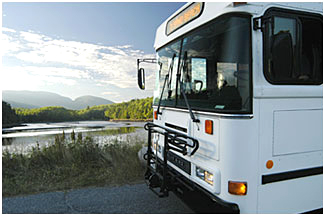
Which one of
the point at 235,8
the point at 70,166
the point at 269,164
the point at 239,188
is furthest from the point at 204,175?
the point at 70,166

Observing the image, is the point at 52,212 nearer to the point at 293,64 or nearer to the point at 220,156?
the point at 220,156

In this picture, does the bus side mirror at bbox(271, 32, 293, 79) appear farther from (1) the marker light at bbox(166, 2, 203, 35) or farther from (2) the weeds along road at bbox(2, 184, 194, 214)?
(2) the weeds along road at bbox(2, 184, 194, 214)

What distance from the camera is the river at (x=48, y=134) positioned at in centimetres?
574

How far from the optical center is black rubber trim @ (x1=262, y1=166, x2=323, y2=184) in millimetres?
2428

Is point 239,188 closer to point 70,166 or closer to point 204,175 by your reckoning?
point 204,175

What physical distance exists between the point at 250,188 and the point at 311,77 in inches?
56.8

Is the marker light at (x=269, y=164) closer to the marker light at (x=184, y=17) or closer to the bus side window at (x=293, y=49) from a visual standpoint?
the bus side window at (x=293, y=49)

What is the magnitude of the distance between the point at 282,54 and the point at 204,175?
1575 mm

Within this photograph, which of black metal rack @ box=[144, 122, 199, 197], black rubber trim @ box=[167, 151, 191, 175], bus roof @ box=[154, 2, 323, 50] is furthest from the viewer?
black rubber trim @ box=[167, 151, 191, 175]

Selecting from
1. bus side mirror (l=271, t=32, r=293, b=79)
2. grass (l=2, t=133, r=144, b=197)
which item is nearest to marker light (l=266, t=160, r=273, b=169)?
bus side mirror (l=271, t=32, r=293, b=79)

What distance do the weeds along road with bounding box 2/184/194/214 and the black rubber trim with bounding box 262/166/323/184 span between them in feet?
4.83

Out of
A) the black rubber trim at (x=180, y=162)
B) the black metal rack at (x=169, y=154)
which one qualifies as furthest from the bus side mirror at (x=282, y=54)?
the black rubber trim at (x=180, y=162)

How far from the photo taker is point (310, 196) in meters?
2.68

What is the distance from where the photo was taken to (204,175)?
8.79 feet
